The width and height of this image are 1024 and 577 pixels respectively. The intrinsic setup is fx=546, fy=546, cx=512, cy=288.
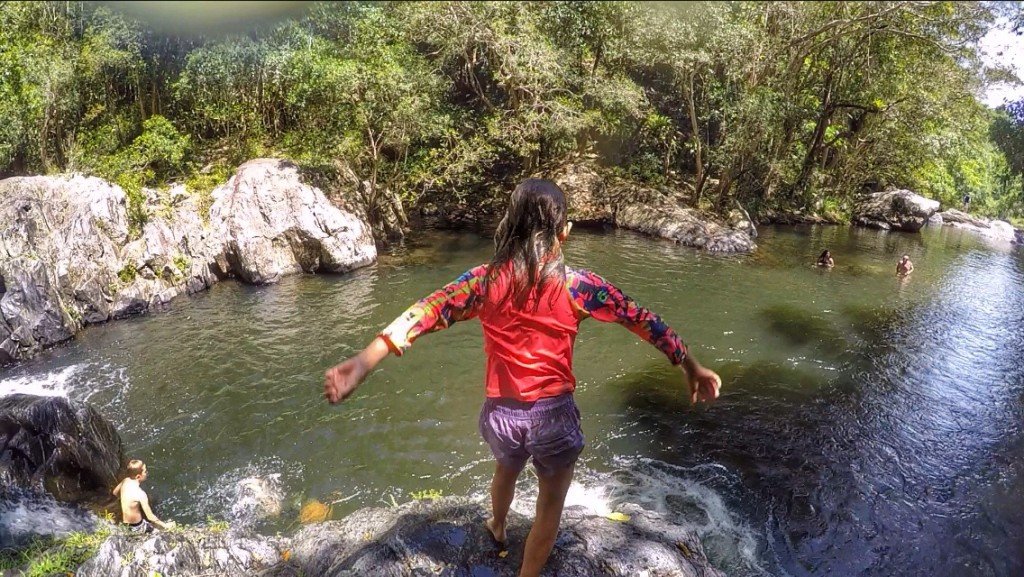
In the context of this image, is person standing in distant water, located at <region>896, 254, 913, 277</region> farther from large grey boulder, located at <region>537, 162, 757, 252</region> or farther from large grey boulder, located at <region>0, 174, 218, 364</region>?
large grey boulder, located at <region>0, 174, 218, 364</region>

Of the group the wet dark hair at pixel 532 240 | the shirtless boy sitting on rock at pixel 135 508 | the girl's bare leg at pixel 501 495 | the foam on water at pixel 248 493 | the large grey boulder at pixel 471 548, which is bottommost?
the foam on water at pixel 248 493

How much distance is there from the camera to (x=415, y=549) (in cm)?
344

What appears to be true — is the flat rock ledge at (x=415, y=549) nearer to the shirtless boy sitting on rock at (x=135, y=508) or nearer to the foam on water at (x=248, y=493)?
the foam on water at (x=248, y=493)

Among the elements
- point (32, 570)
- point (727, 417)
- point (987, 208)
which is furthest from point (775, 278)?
point (987, 208)

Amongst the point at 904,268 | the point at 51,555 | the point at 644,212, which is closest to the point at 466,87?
the point at 644,212

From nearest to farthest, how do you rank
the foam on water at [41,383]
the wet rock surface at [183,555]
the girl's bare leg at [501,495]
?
the girl's bare leg at [501,495] < the wet rock surface at [183,555] < the foam on water at [41,383]

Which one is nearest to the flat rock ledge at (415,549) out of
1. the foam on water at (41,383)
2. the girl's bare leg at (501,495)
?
the girl's bare leg at (501,495)

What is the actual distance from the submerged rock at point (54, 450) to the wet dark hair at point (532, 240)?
20.2 feet

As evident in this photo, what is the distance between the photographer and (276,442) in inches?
286

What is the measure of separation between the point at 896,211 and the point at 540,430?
110 feet

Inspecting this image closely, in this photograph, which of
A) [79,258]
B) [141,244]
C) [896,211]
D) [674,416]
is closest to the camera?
[674,416]

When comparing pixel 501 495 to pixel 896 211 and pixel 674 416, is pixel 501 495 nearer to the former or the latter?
pixel 674 416

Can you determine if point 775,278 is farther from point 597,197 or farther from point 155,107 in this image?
point 155,107

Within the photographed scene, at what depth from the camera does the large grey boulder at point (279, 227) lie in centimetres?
1414
